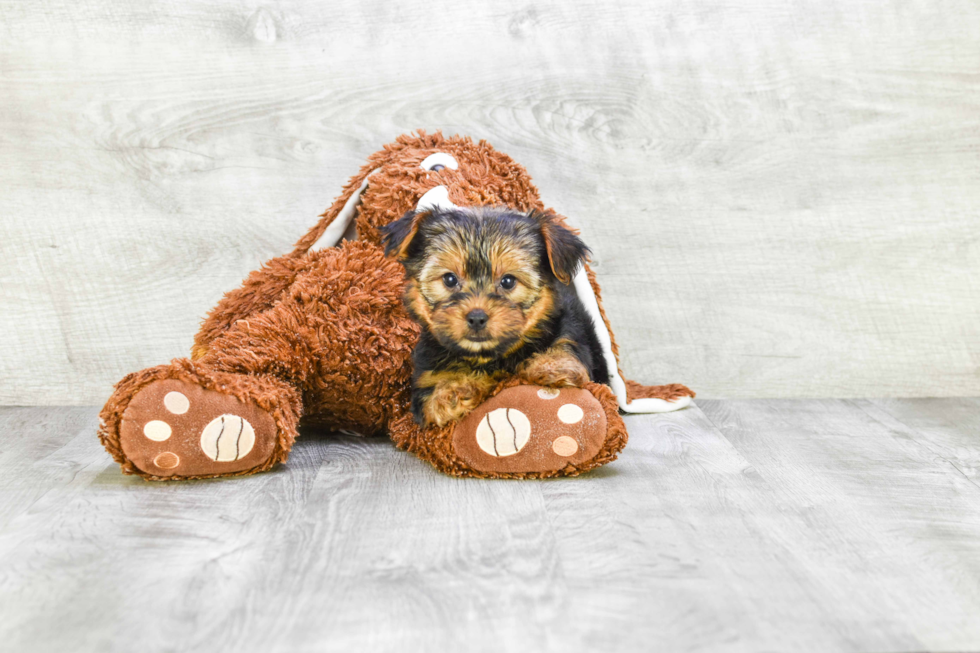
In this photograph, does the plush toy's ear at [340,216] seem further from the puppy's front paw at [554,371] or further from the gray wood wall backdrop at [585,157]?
the puppy's front paw at [554,371]

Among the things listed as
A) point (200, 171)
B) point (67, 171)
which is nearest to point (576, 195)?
point (200, 171)

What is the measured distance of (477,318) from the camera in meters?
1.83

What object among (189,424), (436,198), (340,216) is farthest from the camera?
(340,216)

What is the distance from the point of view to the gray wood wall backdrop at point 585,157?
9.68 ft

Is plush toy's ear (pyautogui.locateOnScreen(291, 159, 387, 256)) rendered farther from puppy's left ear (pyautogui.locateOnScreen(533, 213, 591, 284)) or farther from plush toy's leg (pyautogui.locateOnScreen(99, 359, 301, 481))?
puppy's left ear (pyautogui.locateOnScreen(533, 213, 591, 284))

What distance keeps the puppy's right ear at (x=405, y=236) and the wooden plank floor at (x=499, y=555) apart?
585 millimetres

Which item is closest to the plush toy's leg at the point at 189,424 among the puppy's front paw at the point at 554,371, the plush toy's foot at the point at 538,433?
the plush toy's foot at the point at 538,433

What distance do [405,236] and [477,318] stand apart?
0.99 ft

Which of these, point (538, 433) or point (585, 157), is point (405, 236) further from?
point (585, 157)

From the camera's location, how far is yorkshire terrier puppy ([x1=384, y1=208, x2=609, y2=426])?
1884mm

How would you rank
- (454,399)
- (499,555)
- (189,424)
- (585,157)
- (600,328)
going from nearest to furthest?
1. (499,555)
2. (189,424)
3. (454,399)
4. (600,328)
5. (585,157)

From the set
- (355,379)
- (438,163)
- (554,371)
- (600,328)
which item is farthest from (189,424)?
(600,328)

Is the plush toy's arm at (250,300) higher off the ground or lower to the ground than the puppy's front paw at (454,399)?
higher

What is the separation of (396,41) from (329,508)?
1.88m
